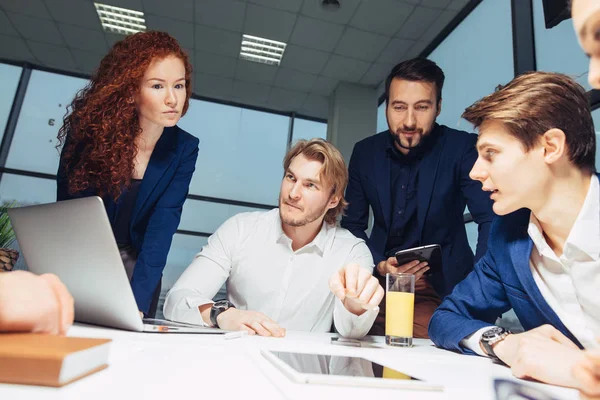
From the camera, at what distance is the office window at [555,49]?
2.19 meters

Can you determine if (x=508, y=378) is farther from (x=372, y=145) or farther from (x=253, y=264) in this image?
(x=372, y=145)

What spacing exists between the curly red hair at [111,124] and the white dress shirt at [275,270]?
1.37 ft

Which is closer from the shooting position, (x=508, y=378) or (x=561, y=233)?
(x=508, y=378)

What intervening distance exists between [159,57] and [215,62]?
3.30m

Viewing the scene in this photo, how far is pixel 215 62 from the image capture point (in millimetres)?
4609

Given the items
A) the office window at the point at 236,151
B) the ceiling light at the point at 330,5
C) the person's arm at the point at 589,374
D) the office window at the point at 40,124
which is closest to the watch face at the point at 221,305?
the person's arm at the point at 589,374

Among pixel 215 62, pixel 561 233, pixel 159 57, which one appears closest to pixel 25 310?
pixel 561 233

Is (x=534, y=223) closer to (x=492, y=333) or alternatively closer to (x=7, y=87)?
(x=492, y=333)

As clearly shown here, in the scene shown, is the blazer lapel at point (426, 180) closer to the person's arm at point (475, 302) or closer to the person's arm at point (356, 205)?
the person's arm at point (356, 205)

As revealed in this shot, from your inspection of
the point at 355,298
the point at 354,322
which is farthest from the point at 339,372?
the point at 354,322

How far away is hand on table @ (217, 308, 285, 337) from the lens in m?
0.95

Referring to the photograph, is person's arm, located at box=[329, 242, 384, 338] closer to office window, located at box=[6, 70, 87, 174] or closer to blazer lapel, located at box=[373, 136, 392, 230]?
blazer lapel, located at box=[373, 136, 392, 230]

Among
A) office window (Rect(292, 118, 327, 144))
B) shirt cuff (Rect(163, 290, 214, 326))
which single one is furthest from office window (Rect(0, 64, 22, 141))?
shirt cuff (Rect(163, 290, 214, 326))

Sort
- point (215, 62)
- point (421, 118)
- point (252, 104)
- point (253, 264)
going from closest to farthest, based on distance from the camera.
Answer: point (253, 264)
point (421, 118)
point (215, 62)
point (252, 104)
